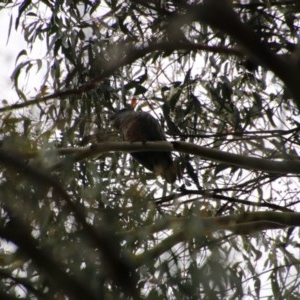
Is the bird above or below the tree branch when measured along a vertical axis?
above

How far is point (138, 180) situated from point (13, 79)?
80 cm

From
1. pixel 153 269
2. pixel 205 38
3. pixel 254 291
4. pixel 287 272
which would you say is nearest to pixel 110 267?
pixel 153 269

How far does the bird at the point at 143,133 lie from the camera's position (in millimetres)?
3356

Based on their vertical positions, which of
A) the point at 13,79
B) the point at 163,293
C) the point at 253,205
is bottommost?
the point at 163,293

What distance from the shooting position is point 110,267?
2.64 ft

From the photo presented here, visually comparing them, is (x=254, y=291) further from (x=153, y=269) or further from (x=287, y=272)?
(x=153, y=269)

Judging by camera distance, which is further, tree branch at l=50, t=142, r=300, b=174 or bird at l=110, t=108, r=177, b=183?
bird at l=110, t=108, r=177, b=183

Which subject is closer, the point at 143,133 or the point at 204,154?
the point at 204,154

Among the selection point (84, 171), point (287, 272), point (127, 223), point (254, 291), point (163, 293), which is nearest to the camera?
point (163, 293)

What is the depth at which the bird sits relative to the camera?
3.36 metres

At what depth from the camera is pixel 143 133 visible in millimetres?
3410

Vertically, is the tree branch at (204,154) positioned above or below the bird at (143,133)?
below

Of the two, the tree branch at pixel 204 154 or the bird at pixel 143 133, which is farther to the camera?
the bird at pixel 143 133

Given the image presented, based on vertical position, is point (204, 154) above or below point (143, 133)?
below
